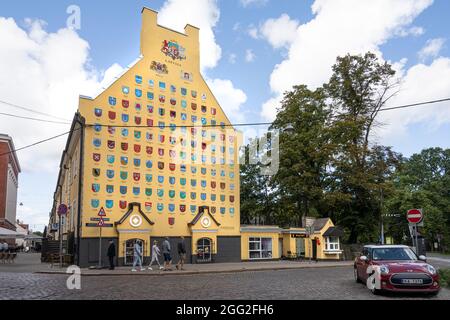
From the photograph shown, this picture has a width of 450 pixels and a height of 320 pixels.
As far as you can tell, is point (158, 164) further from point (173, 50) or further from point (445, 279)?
point (445, 279)

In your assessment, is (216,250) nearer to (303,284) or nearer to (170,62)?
(170,62)

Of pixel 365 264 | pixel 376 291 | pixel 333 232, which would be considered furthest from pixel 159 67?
pixel 376 291

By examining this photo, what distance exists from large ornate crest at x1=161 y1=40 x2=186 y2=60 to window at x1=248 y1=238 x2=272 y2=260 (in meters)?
15.9

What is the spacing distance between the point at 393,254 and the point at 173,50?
24.3m

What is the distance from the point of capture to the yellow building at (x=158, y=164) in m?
28.9

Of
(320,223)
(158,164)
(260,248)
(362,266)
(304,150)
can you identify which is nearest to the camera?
(362,266)

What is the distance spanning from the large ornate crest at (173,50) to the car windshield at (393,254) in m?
23.4

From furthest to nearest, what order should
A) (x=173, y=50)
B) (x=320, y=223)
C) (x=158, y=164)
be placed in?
(x=320, y=223), (x=173, y=50), (x=158, y=164)

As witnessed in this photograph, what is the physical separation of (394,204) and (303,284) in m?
51.3

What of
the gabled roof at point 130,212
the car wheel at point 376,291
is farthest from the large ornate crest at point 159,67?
the car wheel at point 376,291

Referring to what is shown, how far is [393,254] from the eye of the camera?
15.1 metres

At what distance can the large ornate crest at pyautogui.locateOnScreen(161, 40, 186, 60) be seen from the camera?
3356 centimetres

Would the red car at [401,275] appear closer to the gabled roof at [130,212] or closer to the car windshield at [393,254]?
the car windshield at [393,254]
